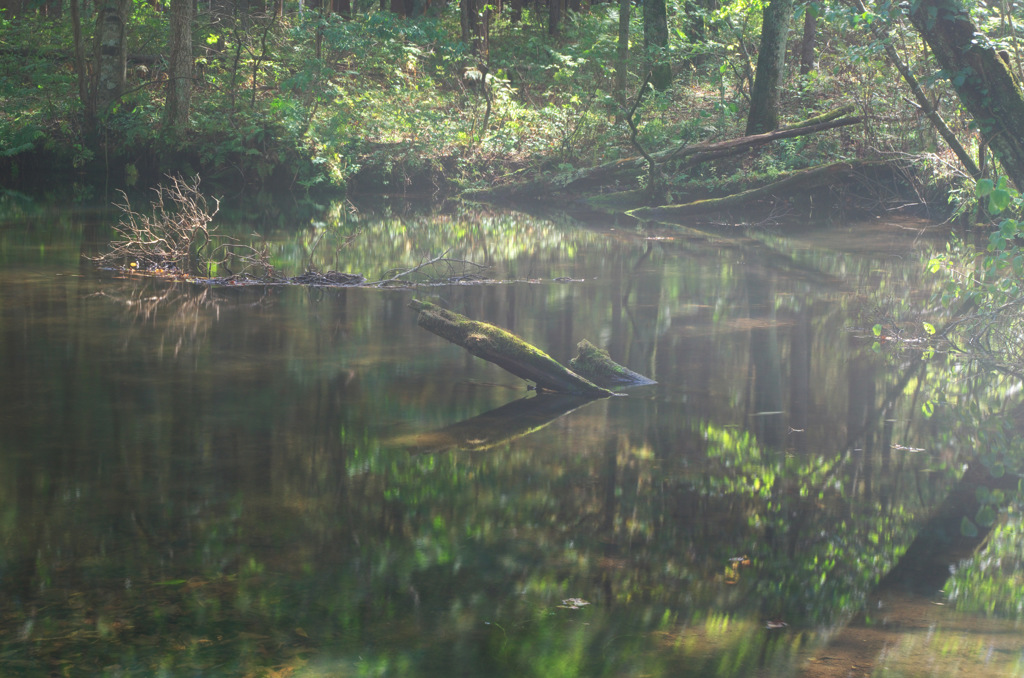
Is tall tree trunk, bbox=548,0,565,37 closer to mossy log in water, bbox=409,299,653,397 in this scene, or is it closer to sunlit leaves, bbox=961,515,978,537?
mossy log in water, bbox=409,299,653,397

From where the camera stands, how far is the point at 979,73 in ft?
27.0

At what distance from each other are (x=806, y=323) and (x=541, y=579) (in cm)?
670

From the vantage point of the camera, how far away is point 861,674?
3.93 metres

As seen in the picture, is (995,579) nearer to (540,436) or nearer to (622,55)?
(540,436)

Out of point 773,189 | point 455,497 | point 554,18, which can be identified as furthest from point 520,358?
point 554,18

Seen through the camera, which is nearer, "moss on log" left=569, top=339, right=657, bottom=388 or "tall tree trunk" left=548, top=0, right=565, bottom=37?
"moss on log" left=569, top=339, right=657, bottom=388

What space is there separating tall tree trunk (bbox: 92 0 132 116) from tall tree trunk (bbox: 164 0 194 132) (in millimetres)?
1669

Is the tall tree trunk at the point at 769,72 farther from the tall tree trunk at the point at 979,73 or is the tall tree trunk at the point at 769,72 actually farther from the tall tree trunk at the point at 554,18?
the tall tree trunk at the point at 554,18

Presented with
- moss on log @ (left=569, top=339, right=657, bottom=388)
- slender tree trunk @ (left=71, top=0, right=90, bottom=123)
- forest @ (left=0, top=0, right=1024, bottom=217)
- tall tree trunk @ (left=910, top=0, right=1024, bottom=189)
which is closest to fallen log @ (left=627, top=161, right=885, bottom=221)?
forest @ (left=0, top=0, right=1024, bottom=217)

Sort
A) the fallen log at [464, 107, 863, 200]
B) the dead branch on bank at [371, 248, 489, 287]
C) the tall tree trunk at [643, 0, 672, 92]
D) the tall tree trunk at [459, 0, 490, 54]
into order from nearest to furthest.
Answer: the dead branch on bank at [371, 248, 489, 287]
the fallen log at [464, 107, 863, 200]
the tall tree trunk at [643, 0, 672, 92]
the tall tree trunk at [459, 0, 490, 54]

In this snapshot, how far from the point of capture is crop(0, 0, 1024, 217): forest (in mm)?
20578

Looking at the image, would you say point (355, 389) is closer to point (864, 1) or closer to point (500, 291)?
point (500, 291)

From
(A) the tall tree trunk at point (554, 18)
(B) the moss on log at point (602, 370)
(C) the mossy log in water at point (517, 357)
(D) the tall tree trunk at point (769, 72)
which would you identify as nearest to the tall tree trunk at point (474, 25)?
(A) the tall tree trunk at point (554, 18)

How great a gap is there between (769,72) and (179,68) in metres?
13.4
